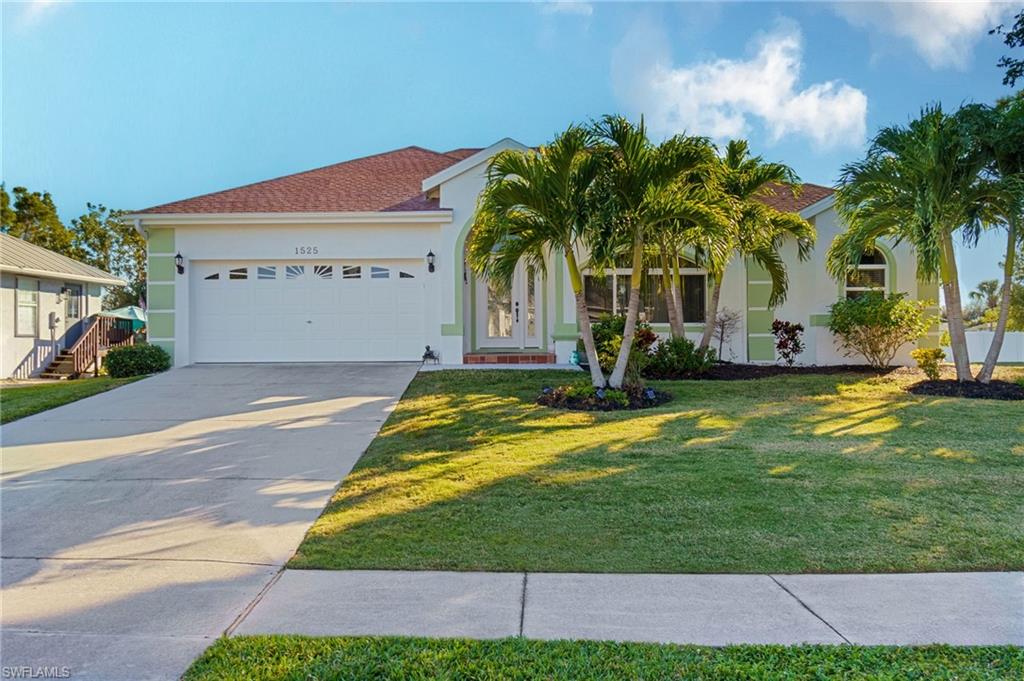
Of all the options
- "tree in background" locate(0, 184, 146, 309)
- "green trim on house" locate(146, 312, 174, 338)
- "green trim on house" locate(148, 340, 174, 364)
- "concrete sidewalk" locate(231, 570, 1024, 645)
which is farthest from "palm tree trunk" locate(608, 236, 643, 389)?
"tree in background" locate(0, 184, 146, 309)

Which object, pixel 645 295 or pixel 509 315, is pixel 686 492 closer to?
pixel 645 295

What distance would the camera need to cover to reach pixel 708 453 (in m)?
6.59

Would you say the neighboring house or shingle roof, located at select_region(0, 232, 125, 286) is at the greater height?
shingle roof, located at select_region(0, 232, 125, 286)

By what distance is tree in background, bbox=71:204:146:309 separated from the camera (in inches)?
1312

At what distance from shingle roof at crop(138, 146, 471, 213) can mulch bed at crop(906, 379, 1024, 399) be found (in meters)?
10.8

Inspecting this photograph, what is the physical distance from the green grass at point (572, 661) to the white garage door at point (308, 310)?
38.1 ft

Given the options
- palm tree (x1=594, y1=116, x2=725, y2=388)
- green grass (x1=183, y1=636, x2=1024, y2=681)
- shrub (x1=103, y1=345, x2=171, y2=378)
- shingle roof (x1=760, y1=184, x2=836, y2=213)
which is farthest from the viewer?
shingle roof (x1=760, y1=184, x2=836, y2=213)

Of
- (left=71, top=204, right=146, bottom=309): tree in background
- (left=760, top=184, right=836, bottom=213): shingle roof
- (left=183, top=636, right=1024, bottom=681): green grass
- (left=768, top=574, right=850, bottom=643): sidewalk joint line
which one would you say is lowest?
(left=768, top=574, right=850, bottom=643): sidewalk joint line

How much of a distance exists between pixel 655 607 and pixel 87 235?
39721 millimetres

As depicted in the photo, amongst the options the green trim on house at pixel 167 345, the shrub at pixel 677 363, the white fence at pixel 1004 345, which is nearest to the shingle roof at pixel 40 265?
the green trim on house at pixel 167 345

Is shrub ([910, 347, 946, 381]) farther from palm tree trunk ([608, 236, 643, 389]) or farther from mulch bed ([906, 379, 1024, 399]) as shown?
palm tree trunk ([608, 236, 643, 389])

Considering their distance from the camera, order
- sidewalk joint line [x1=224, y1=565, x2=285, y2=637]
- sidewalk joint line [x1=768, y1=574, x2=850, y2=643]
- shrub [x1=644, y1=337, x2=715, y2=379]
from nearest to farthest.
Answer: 1. sidewalk joint line [x1=768, y1=574, x2=850, y2=643]
2. sidewalk joint line [x1=224, y1=565, x2=285, y2=637]
3. shrub [x1=644, y1=337, x2=715, y2=379]

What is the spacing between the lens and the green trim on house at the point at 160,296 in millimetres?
14047

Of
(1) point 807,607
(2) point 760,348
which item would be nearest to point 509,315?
(2) point 760,348
